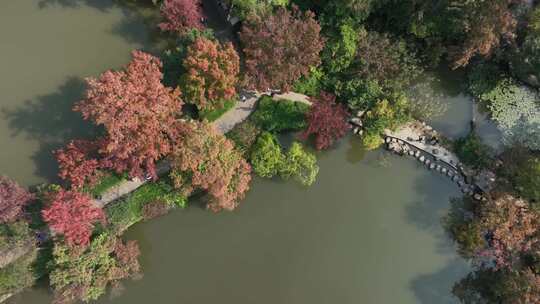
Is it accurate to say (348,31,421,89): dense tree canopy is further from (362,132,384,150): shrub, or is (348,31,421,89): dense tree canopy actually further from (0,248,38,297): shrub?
(0,248,38,297): shrub

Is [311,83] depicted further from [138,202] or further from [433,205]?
[138,202]

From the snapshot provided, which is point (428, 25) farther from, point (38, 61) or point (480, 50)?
point (38, 61)

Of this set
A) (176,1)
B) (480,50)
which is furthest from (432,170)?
(176,1)

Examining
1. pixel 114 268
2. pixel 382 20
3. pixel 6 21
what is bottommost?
pixel 114 268

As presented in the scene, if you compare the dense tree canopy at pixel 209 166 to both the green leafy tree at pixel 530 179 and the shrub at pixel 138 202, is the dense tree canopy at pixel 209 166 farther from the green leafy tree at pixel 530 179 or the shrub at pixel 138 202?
the green leafy tree at pixel 530 179

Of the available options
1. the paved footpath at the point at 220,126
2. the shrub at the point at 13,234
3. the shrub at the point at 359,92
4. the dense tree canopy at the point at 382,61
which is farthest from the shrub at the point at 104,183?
the dense tree canopy at the point at 382,61

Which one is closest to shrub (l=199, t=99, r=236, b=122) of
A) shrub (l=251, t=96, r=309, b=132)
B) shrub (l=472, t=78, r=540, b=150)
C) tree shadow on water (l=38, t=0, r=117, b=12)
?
shrub (l=251, t=96, r=309, b=132)
